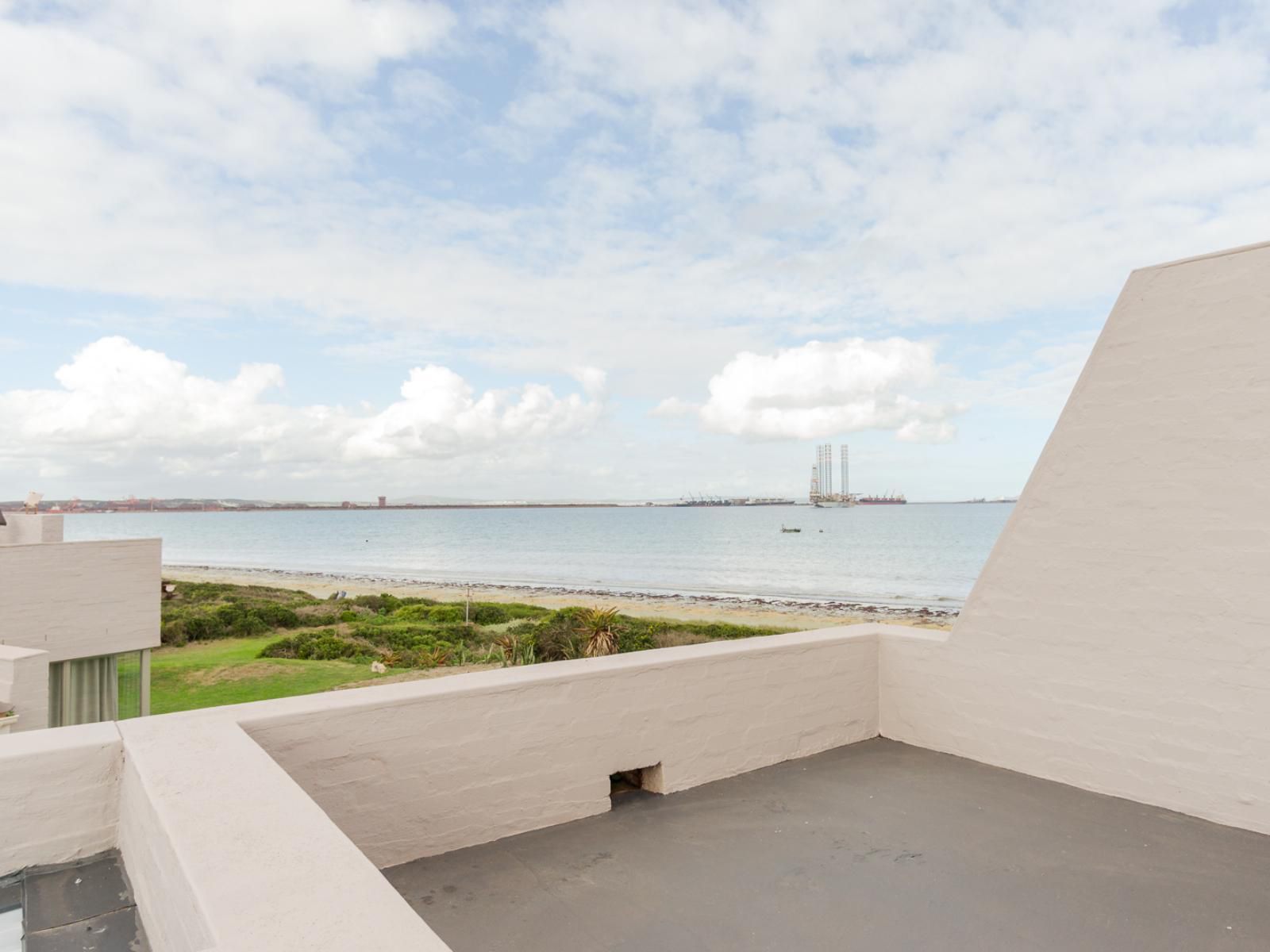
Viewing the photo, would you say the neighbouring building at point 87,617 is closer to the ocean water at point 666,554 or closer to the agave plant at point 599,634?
the agave plant at point 599,634

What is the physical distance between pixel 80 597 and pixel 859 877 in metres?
11.7

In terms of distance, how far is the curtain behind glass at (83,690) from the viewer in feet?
34.6

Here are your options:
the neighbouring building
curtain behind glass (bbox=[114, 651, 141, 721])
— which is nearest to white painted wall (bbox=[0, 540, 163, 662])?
the neighbouring building

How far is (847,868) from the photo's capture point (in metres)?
2.82

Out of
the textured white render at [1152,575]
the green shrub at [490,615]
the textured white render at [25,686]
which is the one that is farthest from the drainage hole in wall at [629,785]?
the green shrub at [490,615]

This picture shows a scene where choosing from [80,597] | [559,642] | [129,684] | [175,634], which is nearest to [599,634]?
[559,642]

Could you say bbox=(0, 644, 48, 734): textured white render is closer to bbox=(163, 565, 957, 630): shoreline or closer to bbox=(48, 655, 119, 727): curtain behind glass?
bbox=(48, 655, 119, 727): curtain behind glass

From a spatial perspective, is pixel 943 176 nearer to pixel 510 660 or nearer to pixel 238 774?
pixel 238 774

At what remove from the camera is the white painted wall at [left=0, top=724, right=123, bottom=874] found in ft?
6.86

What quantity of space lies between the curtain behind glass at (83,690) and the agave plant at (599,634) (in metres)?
8.93

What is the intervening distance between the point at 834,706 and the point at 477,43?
9283mm

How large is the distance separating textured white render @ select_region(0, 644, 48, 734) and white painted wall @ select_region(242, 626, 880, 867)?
7058 mm

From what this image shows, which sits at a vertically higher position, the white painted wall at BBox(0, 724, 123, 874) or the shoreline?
the white painted wall at BBox(0, 724, 123, 874)

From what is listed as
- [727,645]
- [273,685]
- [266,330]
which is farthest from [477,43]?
[266,330]
